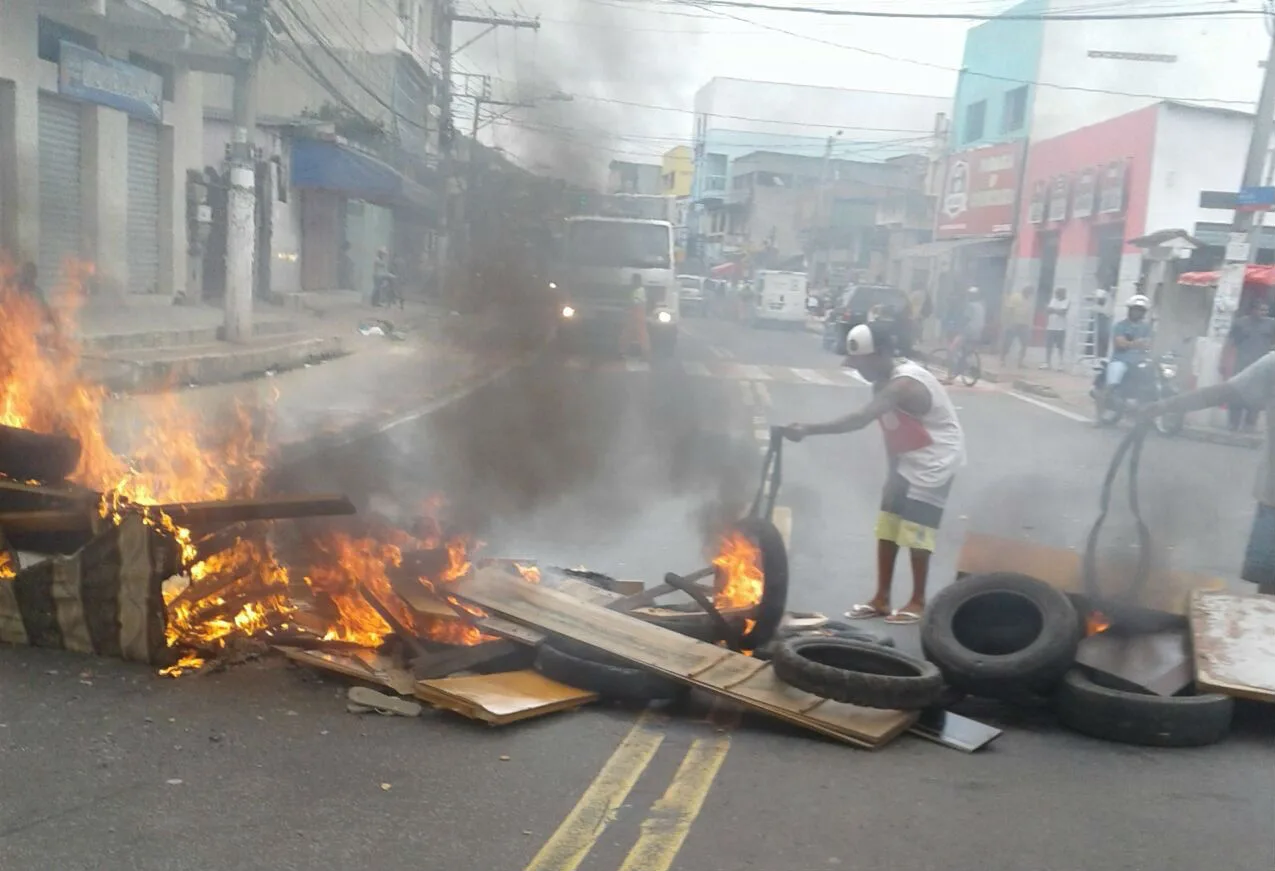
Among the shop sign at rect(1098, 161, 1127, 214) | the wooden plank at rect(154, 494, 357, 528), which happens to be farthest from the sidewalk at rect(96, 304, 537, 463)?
the shop sign at rect(1098, 161, 1127, 214)

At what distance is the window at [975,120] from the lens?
111 feet

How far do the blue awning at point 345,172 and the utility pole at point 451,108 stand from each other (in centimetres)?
407

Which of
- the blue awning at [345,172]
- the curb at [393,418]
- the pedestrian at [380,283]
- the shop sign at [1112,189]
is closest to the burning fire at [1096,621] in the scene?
the curb at [393,418]

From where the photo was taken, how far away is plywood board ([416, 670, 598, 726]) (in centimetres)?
405

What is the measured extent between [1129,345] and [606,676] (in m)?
13.4

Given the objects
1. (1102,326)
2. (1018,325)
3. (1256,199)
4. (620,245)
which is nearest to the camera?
(1256,199)

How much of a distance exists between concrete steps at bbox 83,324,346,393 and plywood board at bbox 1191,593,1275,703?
9660mm

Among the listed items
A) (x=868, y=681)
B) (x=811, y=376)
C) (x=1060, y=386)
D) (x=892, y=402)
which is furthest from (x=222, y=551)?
(x=1060, y=386)

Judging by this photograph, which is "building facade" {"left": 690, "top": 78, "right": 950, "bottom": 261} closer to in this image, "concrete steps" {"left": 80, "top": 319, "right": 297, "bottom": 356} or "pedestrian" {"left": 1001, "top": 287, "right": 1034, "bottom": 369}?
"pedestrian" {"left": 1001, "top": 287, "right": 1034, "bottom": 369}

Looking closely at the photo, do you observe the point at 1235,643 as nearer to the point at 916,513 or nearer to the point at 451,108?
the point at 916,513

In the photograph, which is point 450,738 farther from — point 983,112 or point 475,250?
point 983,112

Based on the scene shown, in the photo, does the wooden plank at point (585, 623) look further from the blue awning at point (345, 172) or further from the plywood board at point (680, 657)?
the blue awning at point (345, 172)

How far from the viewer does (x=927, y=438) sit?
19.4ft

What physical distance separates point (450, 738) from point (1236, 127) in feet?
73.9
